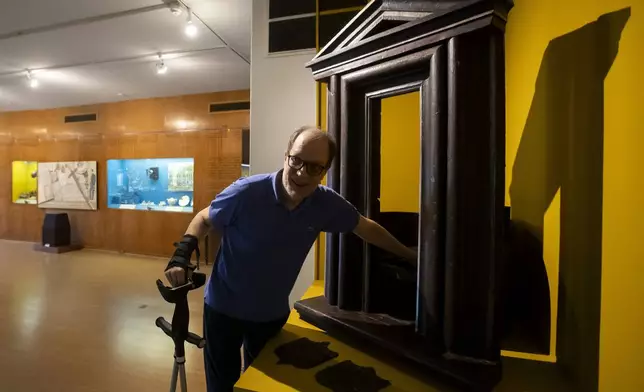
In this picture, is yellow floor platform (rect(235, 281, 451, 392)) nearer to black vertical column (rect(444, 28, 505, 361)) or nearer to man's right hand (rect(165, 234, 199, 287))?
black vertical column (rect(444, 28, 505, 361))

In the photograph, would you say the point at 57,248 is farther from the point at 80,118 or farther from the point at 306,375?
the point at 306,375

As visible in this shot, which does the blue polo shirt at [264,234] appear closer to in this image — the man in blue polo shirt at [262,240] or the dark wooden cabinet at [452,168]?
the man in blue polo shirt at [262,240]

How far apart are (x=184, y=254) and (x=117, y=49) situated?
Answer: 460 centimetres

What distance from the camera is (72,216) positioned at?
24.7 feet

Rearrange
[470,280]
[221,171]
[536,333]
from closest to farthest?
1. [470,280]
2. [536,333]
3. [221,171]

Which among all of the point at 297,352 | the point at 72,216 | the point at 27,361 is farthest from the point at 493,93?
the point at 72,216

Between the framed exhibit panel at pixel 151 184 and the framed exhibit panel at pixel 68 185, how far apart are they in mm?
448

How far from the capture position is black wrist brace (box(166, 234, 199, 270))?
1168mm

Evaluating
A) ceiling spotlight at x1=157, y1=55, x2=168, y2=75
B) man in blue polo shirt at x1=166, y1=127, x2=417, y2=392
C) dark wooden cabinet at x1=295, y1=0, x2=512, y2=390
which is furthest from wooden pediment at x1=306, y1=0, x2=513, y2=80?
ceiling spotlight at x1=157, y1=55, x2=168, y2=75

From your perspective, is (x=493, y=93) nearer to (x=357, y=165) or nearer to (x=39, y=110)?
(x=357, y=165)

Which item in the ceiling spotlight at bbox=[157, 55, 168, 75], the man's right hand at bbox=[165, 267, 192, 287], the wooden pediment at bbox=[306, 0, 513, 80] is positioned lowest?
the man's right hand at bbox=[165, 267, 192, 287]

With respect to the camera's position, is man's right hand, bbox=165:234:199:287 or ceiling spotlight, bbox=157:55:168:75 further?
ceiling spotlight, bbox=157:55:168:75

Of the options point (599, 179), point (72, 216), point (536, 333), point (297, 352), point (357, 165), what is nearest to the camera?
point (599, 179)

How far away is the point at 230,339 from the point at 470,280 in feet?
3.20
